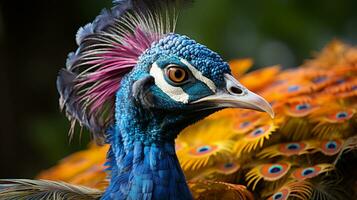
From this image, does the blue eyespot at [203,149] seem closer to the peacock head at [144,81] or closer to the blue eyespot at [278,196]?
the blue eyespot at [278,196]

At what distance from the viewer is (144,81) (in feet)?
5.90

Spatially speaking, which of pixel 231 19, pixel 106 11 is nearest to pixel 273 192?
pixel 106 11

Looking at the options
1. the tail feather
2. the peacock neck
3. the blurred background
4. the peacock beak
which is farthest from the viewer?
the blurred background

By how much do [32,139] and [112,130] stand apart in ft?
9.30

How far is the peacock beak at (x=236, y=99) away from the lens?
5.58ft

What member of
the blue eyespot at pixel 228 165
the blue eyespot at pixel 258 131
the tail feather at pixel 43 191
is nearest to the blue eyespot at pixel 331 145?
the blue eyespot at pixel 258 131

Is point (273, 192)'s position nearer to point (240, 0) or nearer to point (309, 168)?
point (309, 168)

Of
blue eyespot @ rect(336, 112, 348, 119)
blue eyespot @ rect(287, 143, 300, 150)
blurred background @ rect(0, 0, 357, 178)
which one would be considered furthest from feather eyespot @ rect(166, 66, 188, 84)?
blurred background @ rect(0, 0, 357, 178)

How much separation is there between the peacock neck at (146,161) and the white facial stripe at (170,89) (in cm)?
8

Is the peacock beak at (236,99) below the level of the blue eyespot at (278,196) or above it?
above

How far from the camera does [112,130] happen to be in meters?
1.97

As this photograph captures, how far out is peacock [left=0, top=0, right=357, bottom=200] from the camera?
1.78 m

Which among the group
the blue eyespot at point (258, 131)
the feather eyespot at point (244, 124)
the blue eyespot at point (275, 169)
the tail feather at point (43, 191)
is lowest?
the tail feather at point (43, 191)

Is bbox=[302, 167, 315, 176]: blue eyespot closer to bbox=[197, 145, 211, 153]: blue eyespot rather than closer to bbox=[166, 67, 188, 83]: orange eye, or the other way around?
bbox=[197, 145, 211, 153]: blue eyespot
